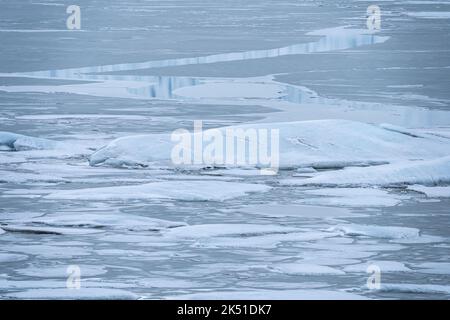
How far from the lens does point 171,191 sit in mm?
7391

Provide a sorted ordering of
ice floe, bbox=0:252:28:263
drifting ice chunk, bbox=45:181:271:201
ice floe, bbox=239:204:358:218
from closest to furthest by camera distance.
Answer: ice floe, bbox=0:252:28:263
ice floe, bbox=239:204:358:218
drifting ice chunk, bbox=45:181:271:201

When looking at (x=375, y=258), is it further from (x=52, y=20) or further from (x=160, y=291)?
(x=52, y=20)

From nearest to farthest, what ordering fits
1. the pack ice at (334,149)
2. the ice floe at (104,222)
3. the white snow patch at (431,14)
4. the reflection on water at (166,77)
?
1. the ice floe at (104,222)
2. the pack ice at (334,149)
3. the reflection on water at (166,77)
4. the white snow patch at (431,14)

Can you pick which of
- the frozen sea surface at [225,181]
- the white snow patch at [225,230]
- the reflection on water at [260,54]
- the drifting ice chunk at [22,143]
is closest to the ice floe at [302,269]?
the frozen sea surface at [225,181]

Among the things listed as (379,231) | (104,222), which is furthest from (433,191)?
(104,222)

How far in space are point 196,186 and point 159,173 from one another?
75 centimetres

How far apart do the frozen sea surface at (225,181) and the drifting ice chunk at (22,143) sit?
0.04 ft

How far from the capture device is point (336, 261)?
5.50 meters

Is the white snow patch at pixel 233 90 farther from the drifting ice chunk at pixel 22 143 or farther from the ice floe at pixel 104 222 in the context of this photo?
the ice floe at pixel 104 222

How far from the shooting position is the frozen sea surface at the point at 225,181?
17.1 ft

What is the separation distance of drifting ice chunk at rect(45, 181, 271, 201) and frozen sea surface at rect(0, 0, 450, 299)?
2 centimetres

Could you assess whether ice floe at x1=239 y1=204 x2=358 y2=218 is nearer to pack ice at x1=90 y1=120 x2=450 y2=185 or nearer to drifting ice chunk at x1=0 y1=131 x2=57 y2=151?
pack ice at x1=90 y1=120 x2=450 y2=185

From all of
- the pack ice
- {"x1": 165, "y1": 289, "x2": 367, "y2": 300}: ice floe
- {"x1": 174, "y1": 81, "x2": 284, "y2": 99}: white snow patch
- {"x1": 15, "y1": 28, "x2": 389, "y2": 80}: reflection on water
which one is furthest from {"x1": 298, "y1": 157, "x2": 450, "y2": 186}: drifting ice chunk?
{"x1": 15, "y1": 28, "x2": 389, "y2": 80}: reflection on water

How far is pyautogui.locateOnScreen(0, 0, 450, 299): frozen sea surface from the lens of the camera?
5219mm
